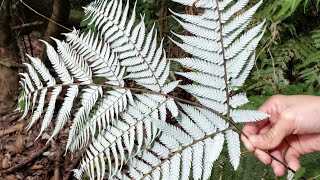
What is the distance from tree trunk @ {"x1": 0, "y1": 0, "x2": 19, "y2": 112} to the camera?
Result: 3178mm

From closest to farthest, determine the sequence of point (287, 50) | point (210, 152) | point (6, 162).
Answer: point (210, 152), point (287, 50), point (6, 162)

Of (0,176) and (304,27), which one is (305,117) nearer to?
(304,27)

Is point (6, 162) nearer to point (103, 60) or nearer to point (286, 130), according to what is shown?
point (103, 60)

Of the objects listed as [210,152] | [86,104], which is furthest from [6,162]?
[210,152]

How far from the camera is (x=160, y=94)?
4.05 feet

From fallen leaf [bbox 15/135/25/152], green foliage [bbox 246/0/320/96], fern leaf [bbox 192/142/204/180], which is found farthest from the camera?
fallen leaf [bbox 15/135/25/152]

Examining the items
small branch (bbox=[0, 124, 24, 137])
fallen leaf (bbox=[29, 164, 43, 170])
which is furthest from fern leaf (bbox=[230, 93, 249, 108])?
small branch (bbox=[0, 124, 24, 137])

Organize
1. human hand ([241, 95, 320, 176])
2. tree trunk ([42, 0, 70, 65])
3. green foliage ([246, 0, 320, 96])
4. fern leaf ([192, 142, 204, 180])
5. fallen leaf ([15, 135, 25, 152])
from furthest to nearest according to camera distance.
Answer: tree trunk ([42, 0, 70, 65]) → fallen leaf ([15, 135, 25, 152]) → green foliage ([246, 0, 320, 96]) → human hand ([241, 95, 320, 176]) → fern leaf ([192, 142, 204, 180])

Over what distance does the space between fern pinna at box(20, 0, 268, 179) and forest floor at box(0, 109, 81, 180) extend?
55.7 inches

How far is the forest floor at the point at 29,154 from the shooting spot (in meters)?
2.78

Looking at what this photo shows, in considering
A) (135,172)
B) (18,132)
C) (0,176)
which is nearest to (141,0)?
(18,132)

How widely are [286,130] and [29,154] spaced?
2.18 m

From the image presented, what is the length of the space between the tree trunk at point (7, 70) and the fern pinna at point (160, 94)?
2053 millimetres

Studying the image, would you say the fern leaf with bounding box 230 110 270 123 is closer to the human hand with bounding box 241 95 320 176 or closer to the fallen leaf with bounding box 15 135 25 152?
the human hand with bounding box 241 95 320 176
